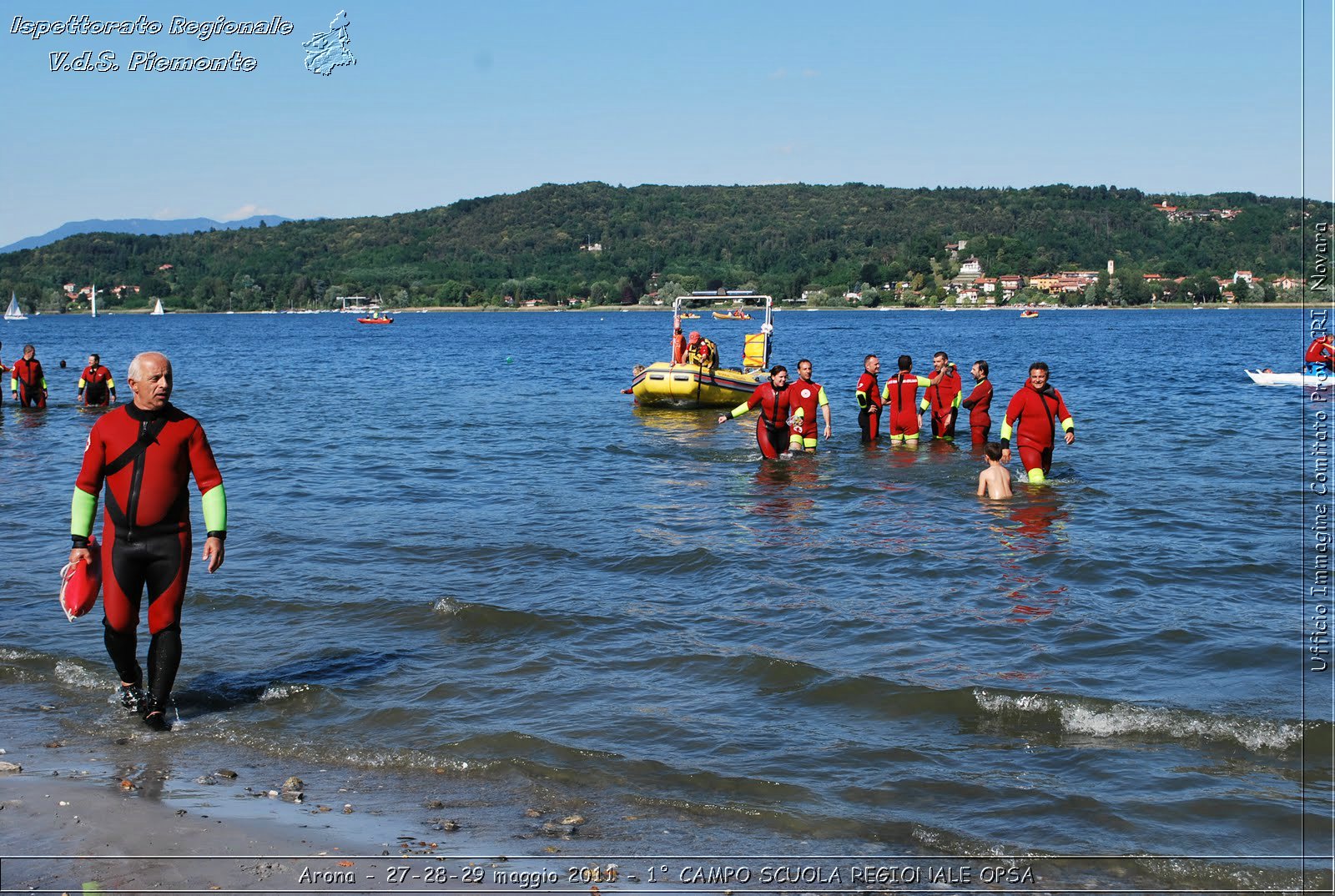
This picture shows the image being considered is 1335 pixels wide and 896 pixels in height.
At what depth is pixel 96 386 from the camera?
2498 cm

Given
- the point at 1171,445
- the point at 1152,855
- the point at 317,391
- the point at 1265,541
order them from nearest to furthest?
1. the point at 1152,855
2. the point at 1265,541
3. the point at 1171,445
4. the point at 317,391

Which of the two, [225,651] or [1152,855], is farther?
[225,651]

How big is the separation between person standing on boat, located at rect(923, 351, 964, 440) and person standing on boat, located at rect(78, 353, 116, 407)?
15.9m

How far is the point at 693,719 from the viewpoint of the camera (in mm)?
6992

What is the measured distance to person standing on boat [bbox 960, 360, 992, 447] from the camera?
1655 cm

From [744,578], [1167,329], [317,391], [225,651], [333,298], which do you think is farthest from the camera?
[333,298]

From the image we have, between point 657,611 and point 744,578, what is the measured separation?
1.24 metres

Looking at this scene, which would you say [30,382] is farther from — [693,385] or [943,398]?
[943,398]

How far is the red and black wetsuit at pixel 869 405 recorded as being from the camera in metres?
18.2

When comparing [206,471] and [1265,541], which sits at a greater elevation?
[206,471]

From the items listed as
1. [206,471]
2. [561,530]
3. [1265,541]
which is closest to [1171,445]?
[1265,541]

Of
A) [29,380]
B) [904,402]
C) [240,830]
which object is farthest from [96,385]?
[240,830]

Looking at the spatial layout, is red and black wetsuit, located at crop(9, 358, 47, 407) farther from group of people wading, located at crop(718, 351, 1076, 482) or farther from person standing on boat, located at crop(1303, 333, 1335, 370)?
person standing on boat, located at crop(1303, 333, 1335, 370)

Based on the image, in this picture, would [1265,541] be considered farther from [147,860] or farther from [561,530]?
[147,860]
